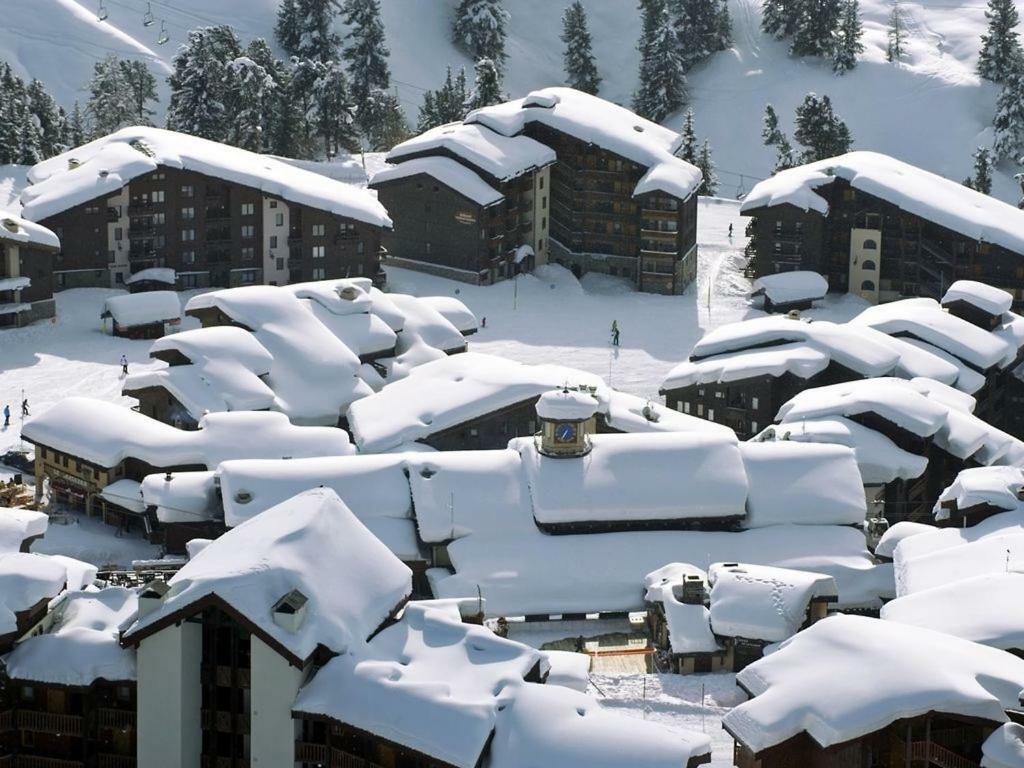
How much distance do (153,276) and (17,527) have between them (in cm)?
4423

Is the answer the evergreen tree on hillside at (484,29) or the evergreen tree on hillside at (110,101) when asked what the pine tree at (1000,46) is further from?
the evergreen tree on hillside at (110,101)

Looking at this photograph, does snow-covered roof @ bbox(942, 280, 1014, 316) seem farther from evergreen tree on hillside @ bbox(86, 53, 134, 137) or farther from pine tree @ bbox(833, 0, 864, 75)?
pine tree @ bbox(833, 0, 864, 75)

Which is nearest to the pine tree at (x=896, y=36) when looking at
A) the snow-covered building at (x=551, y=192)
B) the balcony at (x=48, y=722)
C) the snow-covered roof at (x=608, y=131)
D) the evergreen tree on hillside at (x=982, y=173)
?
the evergreen tree on hillside at (x=982, y=173)

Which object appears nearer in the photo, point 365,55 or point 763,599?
point 763,599

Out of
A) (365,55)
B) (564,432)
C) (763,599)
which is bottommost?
(763,599)

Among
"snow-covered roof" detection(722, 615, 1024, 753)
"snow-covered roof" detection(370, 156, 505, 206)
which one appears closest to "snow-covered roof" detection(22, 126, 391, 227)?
"snow-covered roof" detection(370, 156, 505, 206)

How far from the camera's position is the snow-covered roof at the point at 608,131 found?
11206cm

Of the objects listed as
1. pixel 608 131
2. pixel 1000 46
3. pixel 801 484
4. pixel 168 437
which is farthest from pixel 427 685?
pixel 1000 46

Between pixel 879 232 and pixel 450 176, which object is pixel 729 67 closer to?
pixel 879 232

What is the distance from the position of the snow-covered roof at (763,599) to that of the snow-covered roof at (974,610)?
193 inches

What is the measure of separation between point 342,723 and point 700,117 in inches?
4761

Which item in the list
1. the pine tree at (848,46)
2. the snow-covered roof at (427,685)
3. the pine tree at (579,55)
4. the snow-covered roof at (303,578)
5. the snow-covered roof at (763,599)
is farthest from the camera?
the pine tree at (579,55)

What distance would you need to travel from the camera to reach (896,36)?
169375 mm

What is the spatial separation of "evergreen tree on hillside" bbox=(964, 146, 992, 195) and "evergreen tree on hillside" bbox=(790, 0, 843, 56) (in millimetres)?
22668
